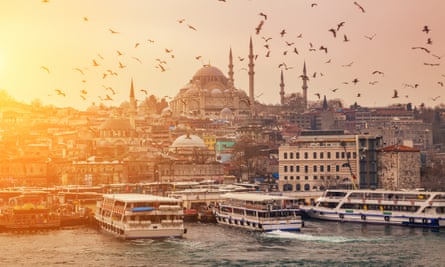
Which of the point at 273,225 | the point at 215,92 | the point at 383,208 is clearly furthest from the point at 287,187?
the point at 215,92

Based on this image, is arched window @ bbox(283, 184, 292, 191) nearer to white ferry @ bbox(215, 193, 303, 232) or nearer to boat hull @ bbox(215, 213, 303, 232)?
white ferry @ bbox(215, 193, 303, 232)

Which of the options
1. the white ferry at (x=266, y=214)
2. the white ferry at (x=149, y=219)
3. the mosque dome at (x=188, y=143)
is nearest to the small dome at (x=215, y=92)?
the mosque dome at (x=188, y=143)

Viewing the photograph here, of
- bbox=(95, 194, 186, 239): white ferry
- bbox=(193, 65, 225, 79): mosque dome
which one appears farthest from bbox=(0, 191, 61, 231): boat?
bbox=(193, 65, 225, 79): mosque dome

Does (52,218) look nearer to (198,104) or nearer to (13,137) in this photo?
(13,137)

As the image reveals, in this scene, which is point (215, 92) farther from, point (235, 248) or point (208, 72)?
point (235, 248)

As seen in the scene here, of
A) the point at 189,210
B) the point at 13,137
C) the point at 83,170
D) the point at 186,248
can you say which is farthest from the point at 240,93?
the point at 186,248
